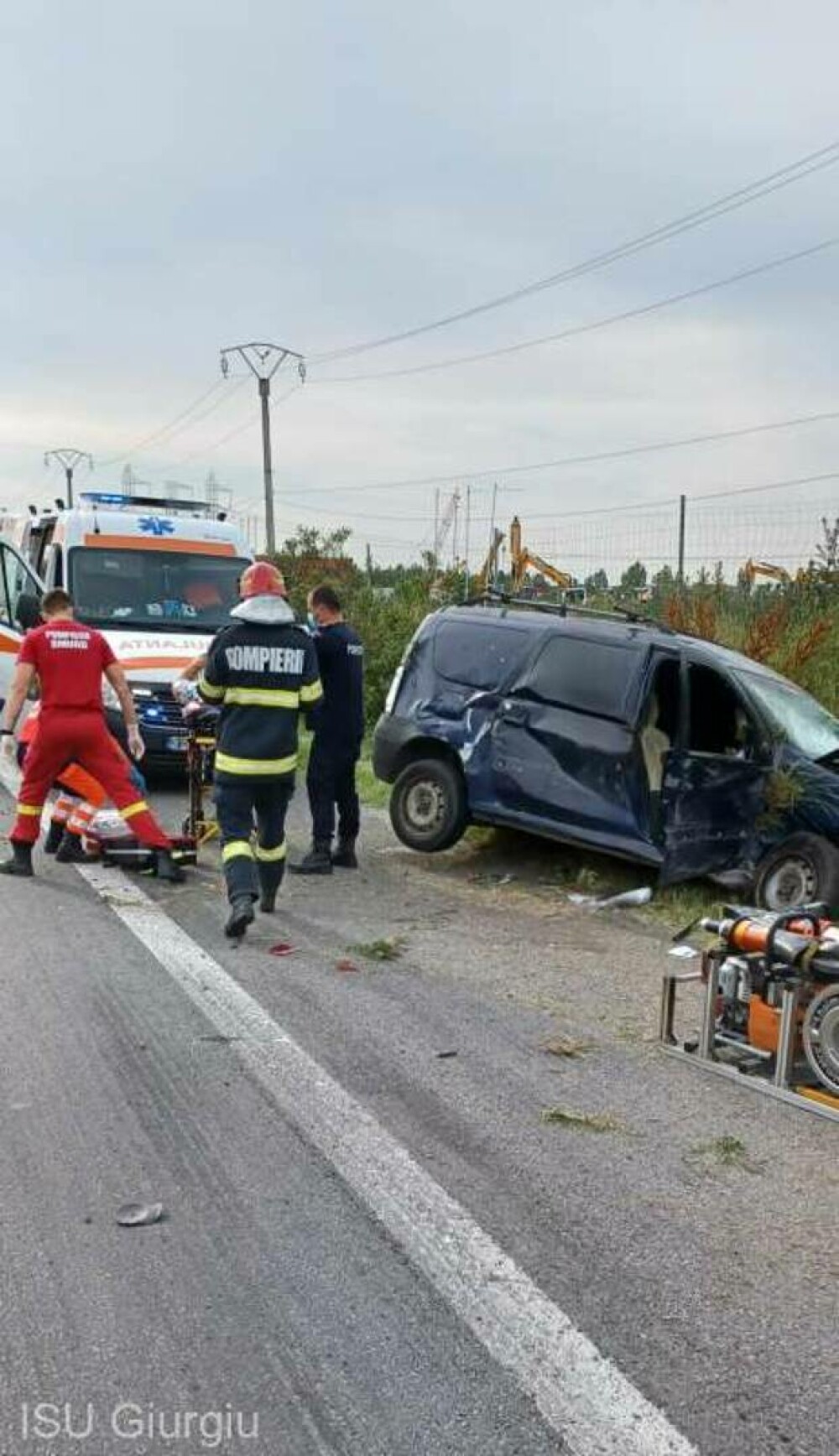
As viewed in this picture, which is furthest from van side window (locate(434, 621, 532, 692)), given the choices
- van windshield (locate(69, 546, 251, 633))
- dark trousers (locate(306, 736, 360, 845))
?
van windshield (locate(69, 546, 251, 633))

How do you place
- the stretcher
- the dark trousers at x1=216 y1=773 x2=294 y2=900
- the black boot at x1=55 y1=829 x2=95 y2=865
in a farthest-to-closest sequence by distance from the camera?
the black boot at x1=55 y1=829 x2=95 y2=865 → the stretcher → the dark trousers at x1=216 y1=773 x2=294 y2=900

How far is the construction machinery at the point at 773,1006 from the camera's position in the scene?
4602 millimetres

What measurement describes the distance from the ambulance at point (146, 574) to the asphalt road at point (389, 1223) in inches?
228

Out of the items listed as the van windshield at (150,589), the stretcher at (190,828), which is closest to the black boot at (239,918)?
the stretcher at (190,828)

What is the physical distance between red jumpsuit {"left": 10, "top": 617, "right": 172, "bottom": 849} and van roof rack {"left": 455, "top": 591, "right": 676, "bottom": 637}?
9.09 feet

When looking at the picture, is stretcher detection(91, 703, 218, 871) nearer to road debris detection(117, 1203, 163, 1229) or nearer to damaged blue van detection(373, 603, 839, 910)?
damaged blue van detection(373, 603, 839, 910)

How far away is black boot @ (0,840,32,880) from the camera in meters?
7.80

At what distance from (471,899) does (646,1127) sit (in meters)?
3.61

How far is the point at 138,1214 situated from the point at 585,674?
206 inches

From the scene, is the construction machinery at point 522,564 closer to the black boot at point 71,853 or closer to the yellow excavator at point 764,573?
the yellow excavator at point 764,573

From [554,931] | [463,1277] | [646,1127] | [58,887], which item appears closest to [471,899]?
[554,931]

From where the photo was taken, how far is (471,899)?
7.94 metres

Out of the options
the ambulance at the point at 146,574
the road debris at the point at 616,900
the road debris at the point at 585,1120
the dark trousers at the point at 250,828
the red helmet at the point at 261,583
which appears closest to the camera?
the road debris at the point at 585,1120

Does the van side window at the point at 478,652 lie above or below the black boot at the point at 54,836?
above
